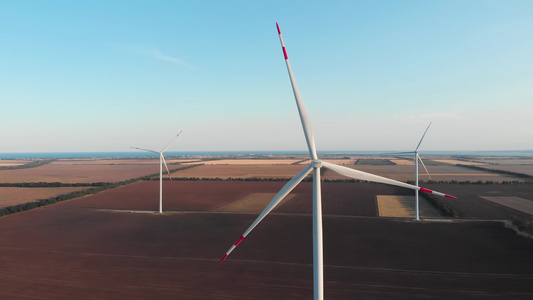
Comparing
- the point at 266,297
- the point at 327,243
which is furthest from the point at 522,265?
the point at 266,297

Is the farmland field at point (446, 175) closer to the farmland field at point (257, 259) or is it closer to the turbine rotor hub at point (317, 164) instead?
the farmland field at point (257, 259)

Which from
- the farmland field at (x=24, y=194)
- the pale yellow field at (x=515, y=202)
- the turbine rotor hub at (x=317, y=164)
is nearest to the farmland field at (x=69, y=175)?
the farmland field at (x=24, y=194)

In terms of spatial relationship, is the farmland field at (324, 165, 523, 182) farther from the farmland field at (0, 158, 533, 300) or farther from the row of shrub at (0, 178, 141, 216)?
the row of shrub at (0, 178, 141, 216)

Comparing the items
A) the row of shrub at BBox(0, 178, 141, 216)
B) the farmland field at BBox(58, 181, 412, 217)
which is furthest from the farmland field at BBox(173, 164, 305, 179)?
the row of shrub at BBox(0, 178, 141, 216)

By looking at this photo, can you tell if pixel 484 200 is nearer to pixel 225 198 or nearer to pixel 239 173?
pixel 225 198

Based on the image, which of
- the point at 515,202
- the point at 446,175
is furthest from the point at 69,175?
the point at 446,175

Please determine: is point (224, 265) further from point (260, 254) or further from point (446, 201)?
point (446, 201)
